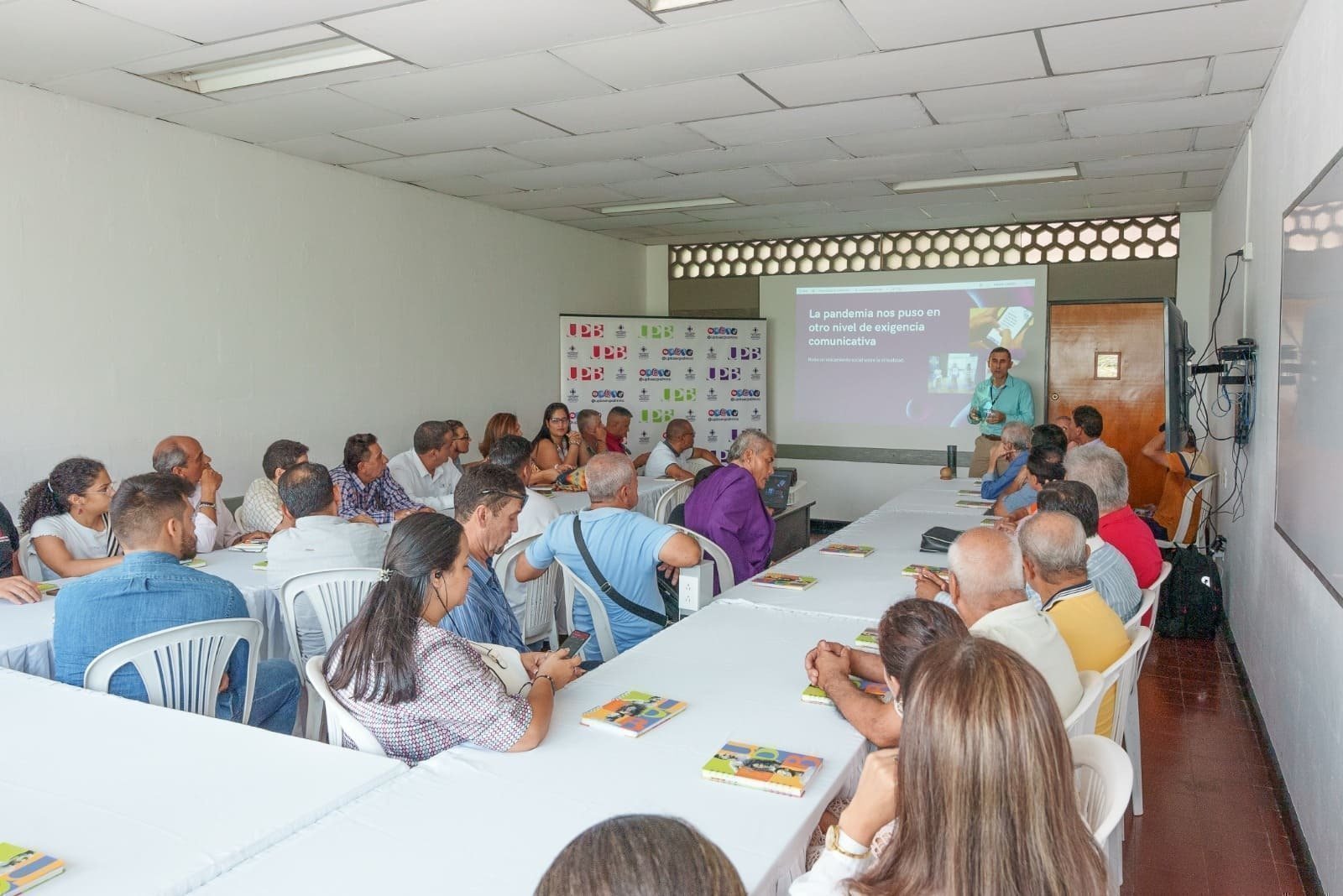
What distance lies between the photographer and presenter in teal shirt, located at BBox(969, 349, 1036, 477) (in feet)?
25.5

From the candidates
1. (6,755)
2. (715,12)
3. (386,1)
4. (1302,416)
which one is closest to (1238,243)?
(1302,416)

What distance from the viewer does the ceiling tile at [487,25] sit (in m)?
3.29

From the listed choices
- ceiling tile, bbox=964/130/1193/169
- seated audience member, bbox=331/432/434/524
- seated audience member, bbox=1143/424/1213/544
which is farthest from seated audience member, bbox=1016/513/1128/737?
seated audience member, bbox=1143/424/1213/544

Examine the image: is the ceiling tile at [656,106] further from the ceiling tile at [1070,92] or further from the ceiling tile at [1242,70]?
the ceiling tile at [1242,70]

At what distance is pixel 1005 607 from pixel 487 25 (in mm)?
2768

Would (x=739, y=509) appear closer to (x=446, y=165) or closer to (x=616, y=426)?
(x=446, y=165)

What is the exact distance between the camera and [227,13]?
3.34 metres

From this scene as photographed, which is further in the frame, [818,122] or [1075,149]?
[1075,149]

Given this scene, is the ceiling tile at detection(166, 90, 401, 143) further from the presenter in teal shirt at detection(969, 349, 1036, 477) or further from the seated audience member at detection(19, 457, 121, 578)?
the presenter in teal shirt at detection(969, 349, 1036, 477)

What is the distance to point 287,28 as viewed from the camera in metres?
3.53

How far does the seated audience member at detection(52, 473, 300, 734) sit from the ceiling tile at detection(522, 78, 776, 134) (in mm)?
2730

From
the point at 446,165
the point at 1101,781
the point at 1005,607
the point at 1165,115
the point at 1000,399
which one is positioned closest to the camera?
the point at 1101,781

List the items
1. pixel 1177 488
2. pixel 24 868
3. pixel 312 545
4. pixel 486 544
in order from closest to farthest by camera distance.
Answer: pixel 24 868
pixel 486 544
pixel 312 545
pixel 1177 488

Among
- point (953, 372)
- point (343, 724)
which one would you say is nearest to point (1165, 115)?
point (953, 372)
